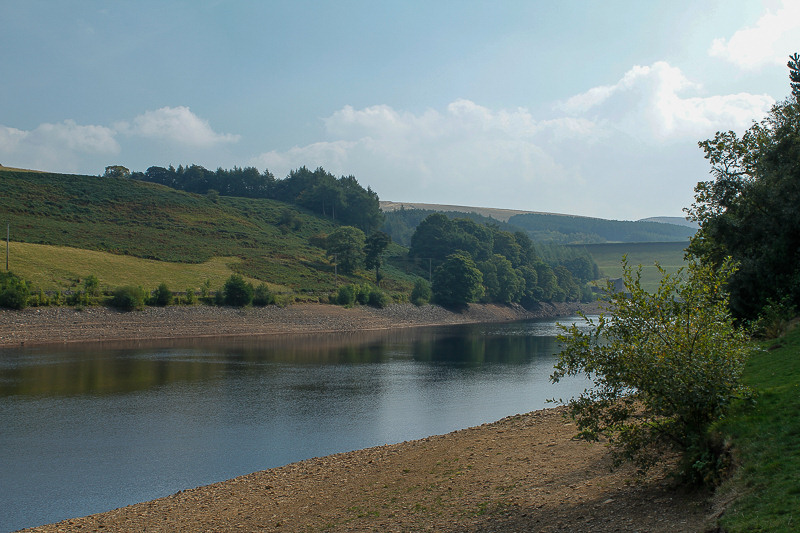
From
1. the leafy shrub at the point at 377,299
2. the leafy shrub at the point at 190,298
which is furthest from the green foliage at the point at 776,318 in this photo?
the leafy shrub at the point at 377,299

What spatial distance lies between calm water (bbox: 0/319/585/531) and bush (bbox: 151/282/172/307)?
11930 millimetres

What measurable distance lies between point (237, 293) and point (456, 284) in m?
45.4

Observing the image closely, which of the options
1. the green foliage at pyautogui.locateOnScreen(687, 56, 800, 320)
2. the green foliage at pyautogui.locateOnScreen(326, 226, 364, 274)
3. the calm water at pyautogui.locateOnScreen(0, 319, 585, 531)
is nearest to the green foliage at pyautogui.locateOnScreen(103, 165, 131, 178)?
the green foliage at pyautogui.locateOnScreen(326, 226, 364, 274)

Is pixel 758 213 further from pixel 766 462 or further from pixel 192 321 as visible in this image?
pixel 192 321

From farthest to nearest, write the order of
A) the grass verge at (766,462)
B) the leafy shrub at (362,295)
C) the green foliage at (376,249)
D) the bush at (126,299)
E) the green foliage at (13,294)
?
the green foliage at (376,249)
the leafy shrub at (362,295)
the bush at (126,299)
the green foliage at (13,294)
the grass verge at (766,462)

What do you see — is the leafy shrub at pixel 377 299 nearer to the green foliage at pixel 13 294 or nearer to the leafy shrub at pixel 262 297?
the leafy shrub at pixel 262 297

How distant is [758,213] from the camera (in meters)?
25.8

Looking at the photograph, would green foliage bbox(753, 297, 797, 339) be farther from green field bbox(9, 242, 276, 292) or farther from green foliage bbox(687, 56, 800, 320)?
green field bbox(9, 242, 276, 292)

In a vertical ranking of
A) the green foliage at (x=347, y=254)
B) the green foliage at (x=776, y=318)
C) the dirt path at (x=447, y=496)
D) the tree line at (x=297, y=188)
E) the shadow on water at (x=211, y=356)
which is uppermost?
the tree line at (x=297, y=188)

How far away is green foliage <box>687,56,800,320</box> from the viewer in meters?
23.6

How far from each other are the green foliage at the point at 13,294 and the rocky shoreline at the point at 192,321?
0.86m

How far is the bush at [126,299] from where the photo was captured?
222ft

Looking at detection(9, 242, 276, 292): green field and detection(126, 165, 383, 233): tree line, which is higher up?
detection(126, 165, 383, 233): tree line

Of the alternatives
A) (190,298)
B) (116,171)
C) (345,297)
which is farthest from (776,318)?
(116,171)
